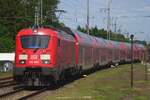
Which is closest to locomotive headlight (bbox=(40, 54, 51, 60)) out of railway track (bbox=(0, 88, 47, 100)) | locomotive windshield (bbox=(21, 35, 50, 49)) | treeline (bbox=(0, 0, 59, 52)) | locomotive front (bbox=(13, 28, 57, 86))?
locomotive front (bbox=(13, 28, 57, 86))

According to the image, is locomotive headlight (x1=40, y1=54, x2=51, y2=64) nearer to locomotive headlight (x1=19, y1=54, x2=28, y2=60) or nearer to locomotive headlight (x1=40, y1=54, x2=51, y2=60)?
locomotive headlight (x1=40, y1=54, x2=51, y2=60)

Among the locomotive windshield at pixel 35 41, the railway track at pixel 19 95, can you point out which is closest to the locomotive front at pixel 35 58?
the locomotive windshield at pixel 35 41

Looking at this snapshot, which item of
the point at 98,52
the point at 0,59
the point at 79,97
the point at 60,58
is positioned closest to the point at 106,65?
the point at 98,52

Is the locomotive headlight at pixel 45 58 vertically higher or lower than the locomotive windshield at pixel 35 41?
lower

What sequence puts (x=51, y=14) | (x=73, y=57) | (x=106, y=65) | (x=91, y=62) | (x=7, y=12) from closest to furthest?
(x=73, y=57) < (x=91, y=62) < (x=106, y=65) < (x=7, y=12) < (x=51, y=14)

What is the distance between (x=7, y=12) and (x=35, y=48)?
76318 mm

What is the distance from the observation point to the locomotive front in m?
29.0

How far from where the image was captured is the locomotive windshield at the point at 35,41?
96.6 ft

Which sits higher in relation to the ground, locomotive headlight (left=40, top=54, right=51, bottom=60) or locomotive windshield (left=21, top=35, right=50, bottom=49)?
locomotive windshield (left=21, top=35, right=50, bottom=49)

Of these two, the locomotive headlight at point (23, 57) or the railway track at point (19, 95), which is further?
the locomotive headlight at point (23, 57)

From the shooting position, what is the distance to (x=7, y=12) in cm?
10462

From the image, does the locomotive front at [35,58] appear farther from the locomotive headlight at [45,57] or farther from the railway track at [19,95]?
the railway track at [19,95]

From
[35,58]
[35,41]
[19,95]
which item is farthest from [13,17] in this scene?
[19,95]

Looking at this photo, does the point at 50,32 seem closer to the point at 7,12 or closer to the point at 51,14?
the point at 7,12
